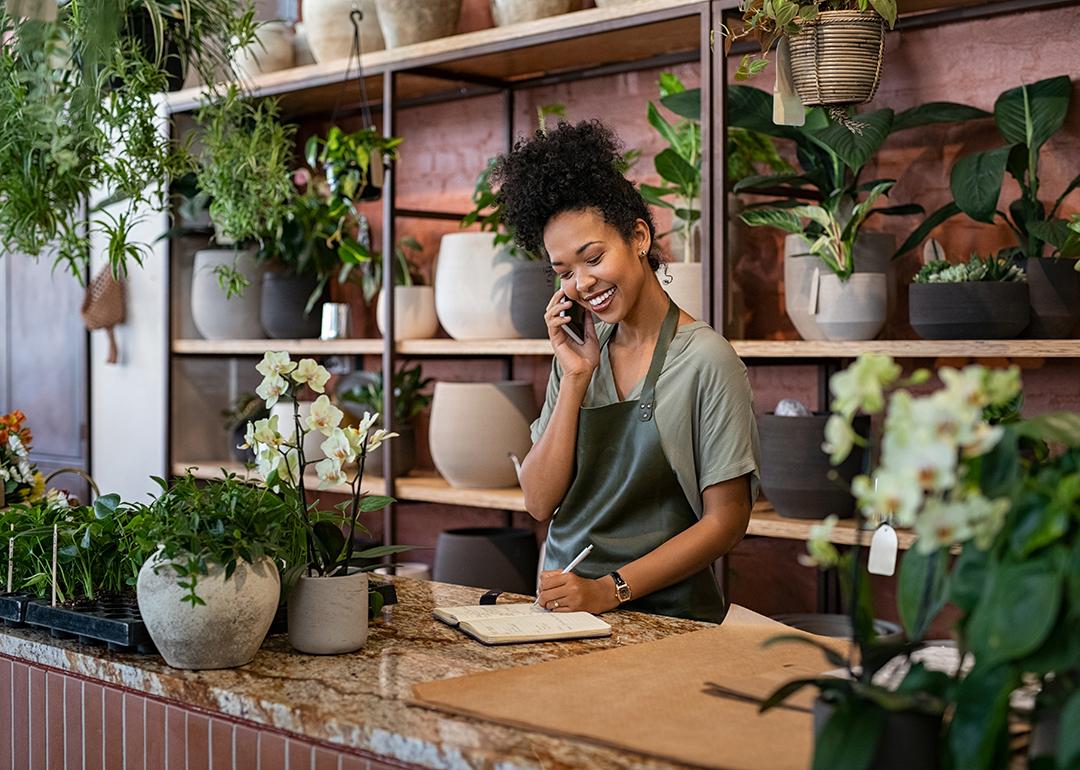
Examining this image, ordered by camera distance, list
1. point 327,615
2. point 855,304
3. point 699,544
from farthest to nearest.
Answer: point 855,304 → point 699,544 → point 327,615

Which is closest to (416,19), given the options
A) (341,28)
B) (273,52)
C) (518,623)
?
(341,28)

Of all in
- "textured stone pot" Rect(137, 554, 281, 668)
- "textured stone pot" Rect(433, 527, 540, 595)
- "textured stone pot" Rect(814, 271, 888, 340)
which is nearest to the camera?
"textured stone pot" Rect(137, 554, 281, 668)

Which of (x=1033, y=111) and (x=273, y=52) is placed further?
→ (x=273, y=52)

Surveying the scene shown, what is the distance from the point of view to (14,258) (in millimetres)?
5426

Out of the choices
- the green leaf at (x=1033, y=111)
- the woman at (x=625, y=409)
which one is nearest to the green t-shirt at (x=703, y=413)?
the woman at (x=625, y=409)

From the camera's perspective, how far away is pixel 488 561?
3.65 m

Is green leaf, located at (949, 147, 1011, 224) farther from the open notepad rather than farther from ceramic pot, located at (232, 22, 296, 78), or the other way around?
ceramic pot, located at (232, 22, 296, 78)

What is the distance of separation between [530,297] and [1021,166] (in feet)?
4.49

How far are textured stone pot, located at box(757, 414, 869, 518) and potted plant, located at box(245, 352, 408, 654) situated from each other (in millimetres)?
1447

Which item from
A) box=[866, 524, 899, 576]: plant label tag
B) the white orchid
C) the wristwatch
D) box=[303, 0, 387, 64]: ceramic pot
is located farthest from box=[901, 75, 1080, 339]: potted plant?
box=[303, 0, 387, 64]: ceramic pot

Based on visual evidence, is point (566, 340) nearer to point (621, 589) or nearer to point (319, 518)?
point (621, 589)

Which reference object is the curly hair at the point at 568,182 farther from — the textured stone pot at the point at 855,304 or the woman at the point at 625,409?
the textured stone pot at the point at 855,304

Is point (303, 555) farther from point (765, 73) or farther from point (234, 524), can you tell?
point (765, 73)

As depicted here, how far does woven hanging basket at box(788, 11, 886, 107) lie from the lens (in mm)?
2748
